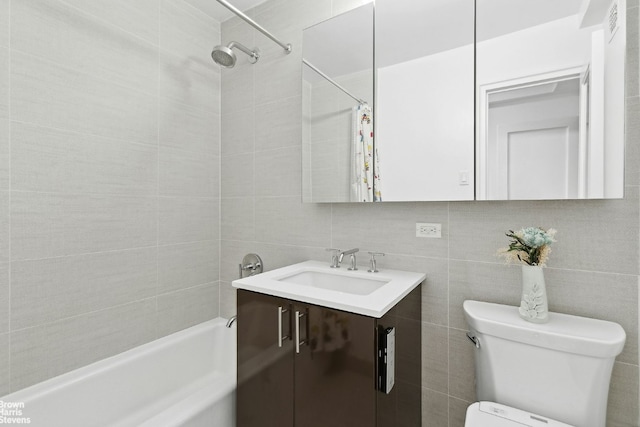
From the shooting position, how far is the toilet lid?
961mm

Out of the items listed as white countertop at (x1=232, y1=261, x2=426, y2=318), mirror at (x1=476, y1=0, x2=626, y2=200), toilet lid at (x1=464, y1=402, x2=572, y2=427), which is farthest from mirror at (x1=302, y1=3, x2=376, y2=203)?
toilet lid at (x1=464, y1=402, x2=572, y2=427)

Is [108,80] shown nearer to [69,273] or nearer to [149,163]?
[149,163]

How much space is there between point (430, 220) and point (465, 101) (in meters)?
0.52

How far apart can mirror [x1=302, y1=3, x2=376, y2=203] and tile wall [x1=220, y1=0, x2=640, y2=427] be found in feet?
0.31

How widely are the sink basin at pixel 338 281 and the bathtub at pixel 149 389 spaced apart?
1.83 feet

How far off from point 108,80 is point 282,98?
0.89 metres

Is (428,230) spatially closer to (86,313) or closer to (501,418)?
(501,418)

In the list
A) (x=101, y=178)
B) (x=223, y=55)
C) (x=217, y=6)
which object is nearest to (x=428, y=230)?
(x=223, y=55)

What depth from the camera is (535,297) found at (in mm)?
1056

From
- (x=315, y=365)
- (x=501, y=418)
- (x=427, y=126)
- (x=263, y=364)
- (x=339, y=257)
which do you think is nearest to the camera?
(x=501, y=418)

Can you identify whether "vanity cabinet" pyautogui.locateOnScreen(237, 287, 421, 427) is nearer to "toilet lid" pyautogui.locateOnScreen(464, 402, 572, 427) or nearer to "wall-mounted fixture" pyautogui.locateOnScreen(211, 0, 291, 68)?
"toilet lid" pyautogui.locateOnScreen(464, 402, 572, 427)

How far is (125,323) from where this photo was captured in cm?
164

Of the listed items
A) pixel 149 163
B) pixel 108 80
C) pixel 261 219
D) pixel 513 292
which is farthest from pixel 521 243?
pixel 108 80

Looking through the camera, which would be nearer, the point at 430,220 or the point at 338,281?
the point at 430,220
